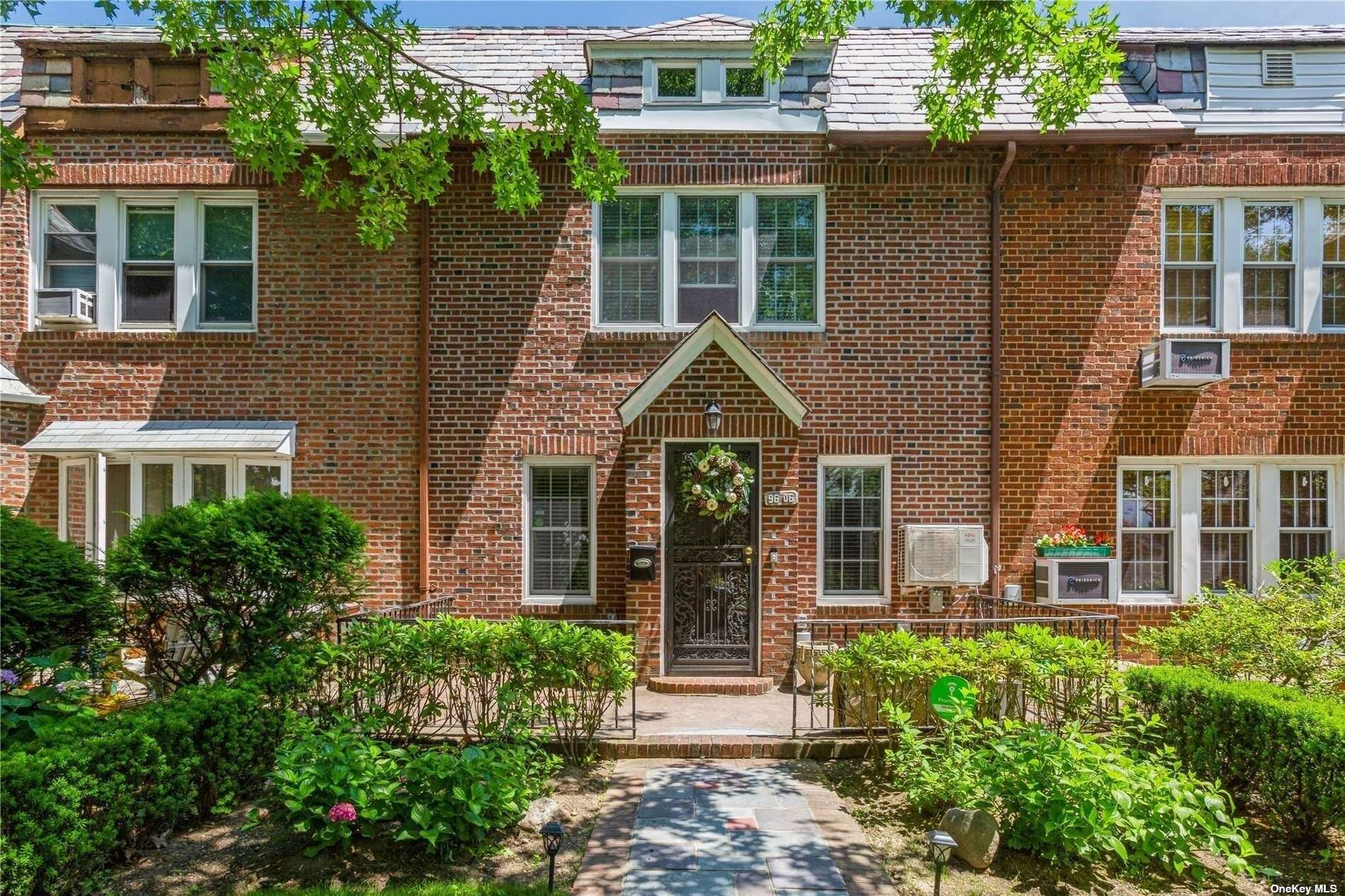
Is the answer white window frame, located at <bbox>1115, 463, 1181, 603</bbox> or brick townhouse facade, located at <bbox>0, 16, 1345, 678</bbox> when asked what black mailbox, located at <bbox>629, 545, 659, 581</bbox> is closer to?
brick townhouse facade, located at <bbox>0, 16, 1345, 678</bbox>

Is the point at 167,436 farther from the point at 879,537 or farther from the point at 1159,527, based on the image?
the point at 1159,527

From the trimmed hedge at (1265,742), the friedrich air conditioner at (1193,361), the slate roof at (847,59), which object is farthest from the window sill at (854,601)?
the slate roof at (847,59)

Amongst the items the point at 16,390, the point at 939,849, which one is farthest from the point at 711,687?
the point at 16,390

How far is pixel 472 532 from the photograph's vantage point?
8.89 metres

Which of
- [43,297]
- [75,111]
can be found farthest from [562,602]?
[75,111]

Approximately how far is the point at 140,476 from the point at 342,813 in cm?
679

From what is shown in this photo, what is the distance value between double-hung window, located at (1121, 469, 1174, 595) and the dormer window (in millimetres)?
7346

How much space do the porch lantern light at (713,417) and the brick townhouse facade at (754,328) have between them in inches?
44.8

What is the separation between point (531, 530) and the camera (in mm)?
8969

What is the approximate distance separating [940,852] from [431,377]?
745cm

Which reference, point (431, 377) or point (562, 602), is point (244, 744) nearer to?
point (562, 602)

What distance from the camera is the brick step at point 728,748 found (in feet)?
20.5

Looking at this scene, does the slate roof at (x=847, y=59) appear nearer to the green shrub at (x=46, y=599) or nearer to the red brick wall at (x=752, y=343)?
the red brick wall at (x=752, y=343)

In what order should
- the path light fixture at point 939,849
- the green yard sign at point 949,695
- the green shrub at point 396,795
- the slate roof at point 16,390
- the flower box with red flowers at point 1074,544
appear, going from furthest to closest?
the flower box with red flowers at point 1074,544
the slate roof at point 16,390
the green yard sign at point 949,695
the green shrub at point 396,795
the path light fixture at point 939,849
